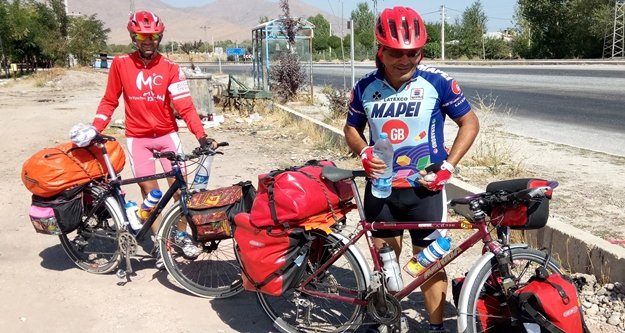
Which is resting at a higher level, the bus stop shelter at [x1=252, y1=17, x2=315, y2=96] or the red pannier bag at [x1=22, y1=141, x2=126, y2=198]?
the bus stop shelter at [x1=252, y1=17, x2=315, y2=96]

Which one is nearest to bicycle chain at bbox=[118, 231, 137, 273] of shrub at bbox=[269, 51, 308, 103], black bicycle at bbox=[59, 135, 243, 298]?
black bicycle at bbox=[59, 135, 243, 298]

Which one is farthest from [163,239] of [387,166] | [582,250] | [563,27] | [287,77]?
[563,27]

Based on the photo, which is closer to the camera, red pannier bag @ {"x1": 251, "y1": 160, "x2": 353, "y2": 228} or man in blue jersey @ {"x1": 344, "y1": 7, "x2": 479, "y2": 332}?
man in blue jersey @ {"x1": 344, "y1": 7, "x2": 479, "y2": 332}

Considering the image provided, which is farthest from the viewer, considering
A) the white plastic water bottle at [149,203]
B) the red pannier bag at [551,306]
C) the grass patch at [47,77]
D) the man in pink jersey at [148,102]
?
the grass patch at [47,77]

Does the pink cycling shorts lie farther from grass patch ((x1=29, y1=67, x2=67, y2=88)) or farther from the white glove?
grass patch ((x1=29, y1=67, x2=67, y2=88))

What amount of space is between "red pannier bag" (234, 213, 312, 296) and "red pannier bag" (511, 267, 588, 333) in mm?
1206

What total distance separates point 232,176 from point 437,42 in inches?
2433

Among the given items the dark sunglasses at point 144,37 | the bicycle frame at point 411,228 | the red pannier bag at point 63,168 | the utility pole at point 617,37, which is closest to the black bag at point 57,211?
the red pannier bag at point 63,168

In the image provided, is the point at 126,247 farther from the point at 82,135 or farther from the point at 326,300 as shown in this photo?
the point at 326,300

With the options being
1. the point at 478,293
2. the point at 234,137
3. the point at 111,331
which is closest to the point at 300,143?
the point at 234,137

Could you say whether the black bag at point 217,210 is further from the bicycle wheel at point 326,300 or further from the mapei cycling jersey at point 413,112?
the mapei cycling jersey at point 413,112

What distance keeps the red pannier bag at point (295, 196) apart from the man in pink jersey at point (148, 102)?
4.74ft

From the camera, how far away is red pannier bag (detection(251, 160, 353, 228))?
10.6ft

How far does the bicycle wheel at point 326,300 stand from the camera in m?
3.42
